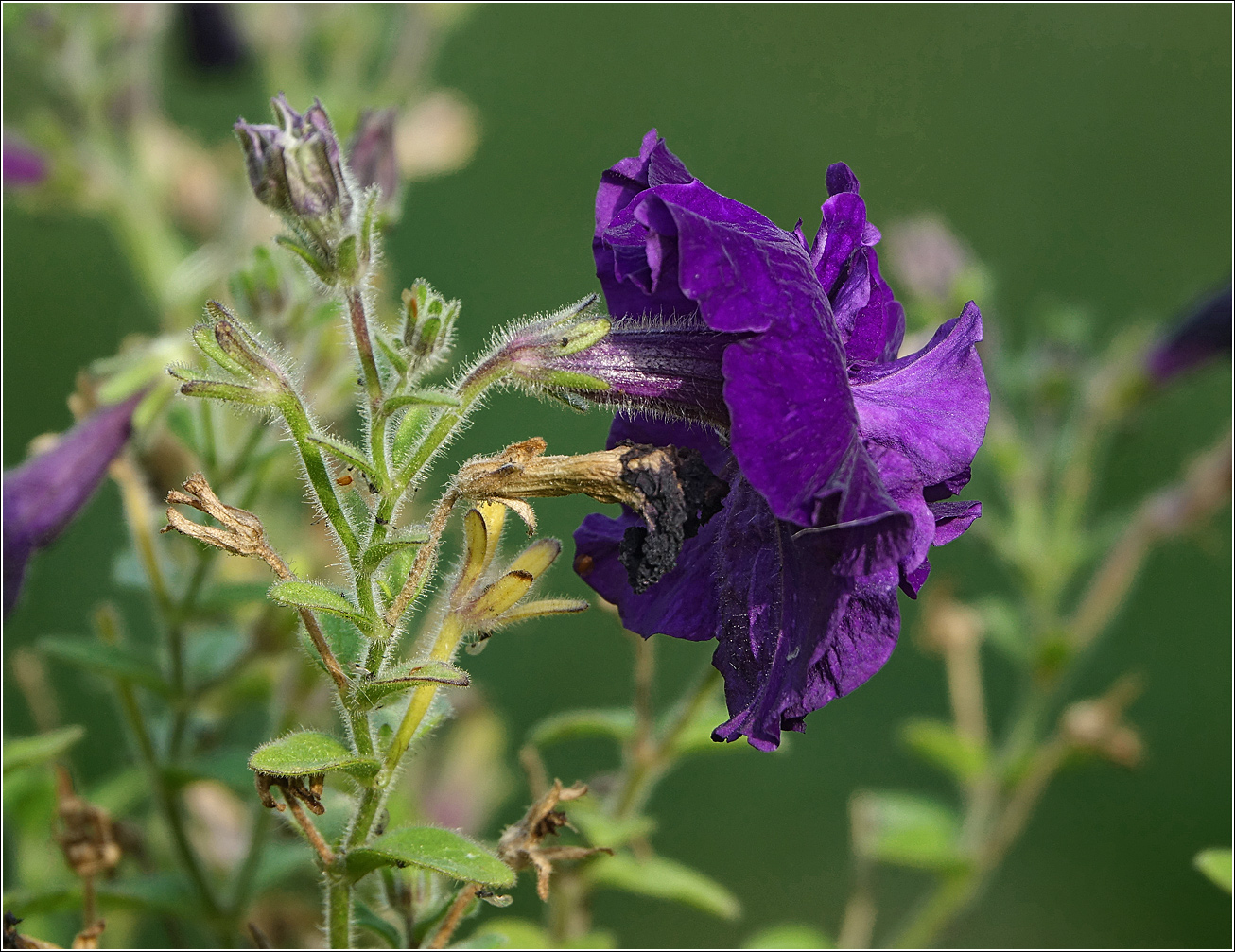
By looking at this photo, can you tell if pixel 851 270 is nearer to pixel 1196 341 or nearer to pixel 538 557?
pixel 538 557

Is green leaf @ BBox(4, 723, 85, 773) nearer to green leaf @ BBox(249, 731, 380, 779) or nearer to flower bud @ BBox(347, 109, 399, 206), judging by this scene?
green leaf @ BBox(249, 731, 380, 779)

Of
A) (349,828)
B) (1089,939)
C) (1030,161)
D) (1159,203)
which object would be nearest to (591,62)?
(1030,161)

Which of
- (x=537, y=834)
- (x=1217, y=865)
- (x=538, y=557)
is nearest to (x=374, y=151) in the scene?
(x=538, y=557)

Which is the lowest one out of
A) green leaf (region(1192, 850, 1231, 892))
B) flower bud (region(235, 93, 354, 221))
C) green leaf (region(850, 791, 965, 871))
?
green leaf (region(850, 791, 965, 871))

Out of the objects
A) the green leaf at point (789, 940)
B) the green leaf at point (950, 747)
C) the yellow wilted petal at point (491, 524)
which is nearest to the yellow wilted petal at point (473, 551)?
the yellow wilted petal at point (491, 524)

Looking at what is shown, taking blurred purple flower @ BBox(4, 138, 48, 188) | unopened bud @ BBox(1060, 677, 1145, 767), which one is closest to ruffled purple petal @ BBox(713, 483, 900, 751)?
unopened bud @ BBox(1060, 677, 1145, 767)

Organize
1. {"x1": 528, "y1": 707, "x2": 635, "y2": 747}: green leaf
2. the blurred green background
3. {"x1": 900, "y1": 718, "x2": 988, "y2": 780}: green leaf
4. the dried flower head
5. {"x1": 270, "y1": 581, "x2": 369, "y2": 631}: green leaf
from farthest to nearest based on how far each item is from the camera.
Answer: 1. the blurred green background
2. {"x1": 900, "y1": 718, "x2": 988, "y2": 780}: green leaf
3. {"x1": 528, "y1": 707, "x2": 635, "y2": 747}: green leaf
4. the dried flower head
5. {"x1": 270, "y1": 581, "x2": 369, "y2": 631}: green leaf

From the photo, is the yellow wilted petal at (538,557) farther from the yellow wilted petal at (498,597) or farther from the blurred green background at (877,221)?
the blurred green background at (877,221)
